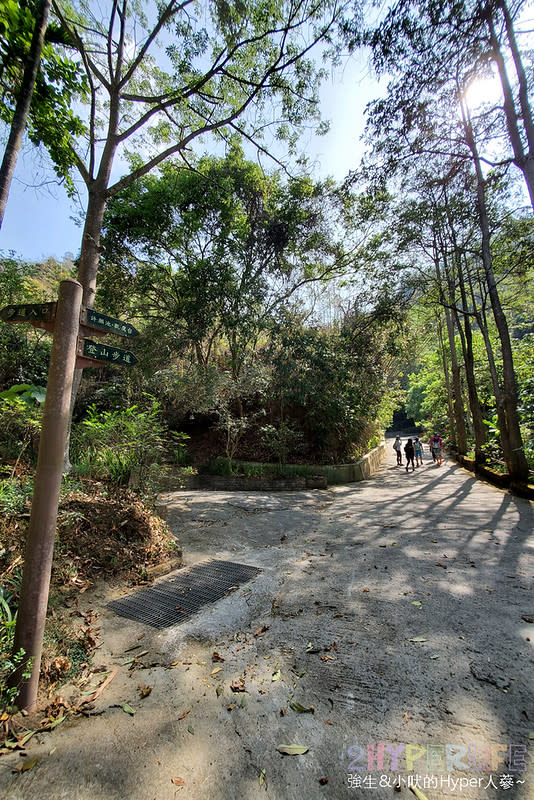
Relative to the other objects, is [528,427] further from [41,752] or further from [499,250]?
[41,752]

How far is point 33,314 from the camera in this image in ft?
7.41

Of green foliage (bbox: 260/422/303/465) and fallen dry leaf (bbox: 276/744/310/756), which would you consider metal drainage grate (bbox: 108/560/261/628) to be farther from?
green foliage (bbox: 260/422/303/465)

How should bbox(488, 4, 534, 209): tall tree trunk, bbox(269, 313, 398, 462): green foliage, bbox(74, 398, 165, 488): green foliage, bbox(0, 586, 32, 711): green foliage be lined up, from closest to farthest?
bbox(0, 586, 32, 711): green foliage
bbox(74, 398, 165, 488): green foliage
bbox(488, 4, 534, 209): tall tree trunk
bbox(269, 313, 398, 462): green foliage

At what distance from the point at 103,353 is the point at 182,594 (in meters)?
2.42

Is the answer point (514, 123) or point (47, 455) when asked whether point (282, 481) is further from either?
point (514, 123)

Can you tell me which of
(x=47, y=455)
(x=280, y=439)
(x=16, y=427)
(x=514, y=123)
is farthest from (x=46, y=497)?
(x=514, y=123)

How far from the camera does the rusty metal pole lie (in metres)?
1.89

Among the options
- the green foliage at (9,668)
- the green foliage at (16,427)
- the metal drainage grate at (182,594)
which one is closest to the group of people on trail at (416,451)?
the metal drainage grate at (182,594)

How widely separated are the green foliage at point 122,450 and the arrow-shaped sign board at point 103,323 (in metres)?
2.13

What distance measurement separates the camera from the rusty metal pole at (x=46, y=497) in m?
1.89

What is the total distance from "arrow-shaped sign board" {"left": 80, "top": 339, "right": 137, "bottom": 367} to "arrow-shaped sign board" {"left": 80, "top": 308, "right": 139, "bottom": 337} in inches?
4.8

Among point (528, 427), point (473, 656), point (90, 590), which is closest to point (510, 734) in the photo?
point (473, 656)

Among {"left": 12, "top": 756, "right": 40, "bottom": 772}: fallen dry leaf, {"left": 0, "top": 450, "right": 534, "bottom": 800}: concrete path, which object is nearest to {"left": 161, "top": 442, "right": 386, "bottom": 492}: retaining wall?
{"left": 0, "top": 450, "right": 534, "bottom": 800}: concrete path

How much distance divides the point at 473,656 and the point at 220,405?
27.0 feet
